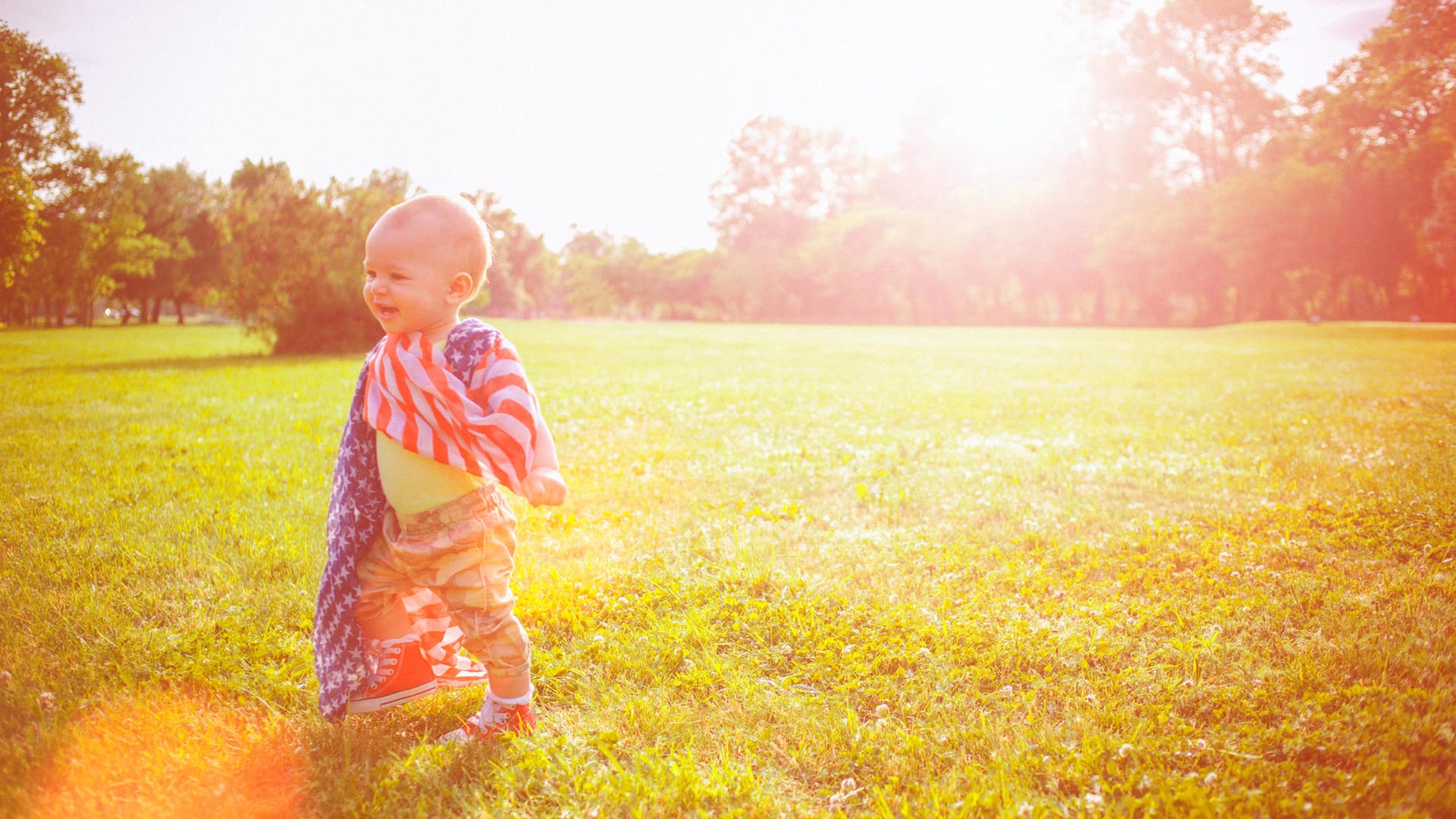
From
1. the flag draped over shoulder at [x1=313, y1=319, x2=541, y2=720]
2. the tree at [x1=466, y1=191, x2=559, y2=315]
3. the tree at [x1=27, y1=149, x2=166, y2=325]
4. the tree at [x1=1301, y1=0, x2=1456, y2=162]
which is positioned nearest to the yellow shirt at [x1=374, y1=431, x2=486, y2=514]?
the flag draped over shoulder at [x1=313, y1=319, x2=541, y2=720]

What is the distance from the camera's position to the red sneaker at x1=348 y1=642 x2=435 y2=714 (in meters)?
3.32

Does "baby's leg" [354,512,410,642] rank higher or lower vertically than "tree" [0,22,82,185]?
lower

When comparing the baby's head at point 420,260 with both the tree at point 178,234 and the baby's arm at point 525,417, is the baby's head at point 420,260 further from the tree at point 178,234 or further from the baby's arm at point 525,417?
the tree at point 178,234

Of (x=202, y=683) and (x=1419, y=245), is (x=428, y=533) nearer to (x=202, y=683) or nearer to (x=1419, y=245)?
(x=202, y=683)

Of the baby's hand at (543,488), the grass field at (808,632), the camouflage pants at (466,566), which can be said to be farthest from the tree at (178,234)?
the baby's hand at (543,488)

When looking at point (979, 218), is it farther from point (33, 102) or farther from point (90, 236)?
point (33, 102)

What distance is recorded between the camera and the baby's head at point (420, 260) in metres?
2.95

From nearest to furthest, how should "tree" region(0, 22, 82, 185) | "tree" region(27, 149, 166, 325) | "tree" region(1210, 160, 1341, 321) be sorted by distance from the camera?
"tree" region(0, 22, 82, 185) < "tree" region(27, 149, 166, 325) < "tree" region(1210, 160, 1341, 321)

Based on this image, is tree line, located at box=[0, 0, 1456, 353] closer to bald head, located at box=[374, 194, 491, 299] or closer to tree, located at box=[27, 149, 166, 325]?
tree, located at box=[27, 149, 166, 325]

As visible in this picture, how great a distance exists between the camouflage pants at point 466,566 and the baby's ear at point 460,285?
78 cm

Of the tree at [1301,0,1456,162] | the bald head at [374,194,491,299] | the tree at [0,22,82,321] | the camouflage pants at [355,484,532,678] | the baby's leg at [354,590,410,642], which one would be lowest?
the baby's leg at [354,590,410,642]

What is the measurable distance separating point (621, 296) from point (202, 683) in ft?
327

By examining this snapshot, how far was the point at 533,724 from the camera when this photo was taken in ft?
11.0

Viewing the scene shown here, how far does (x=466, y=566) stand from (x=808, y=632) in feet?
6.73
